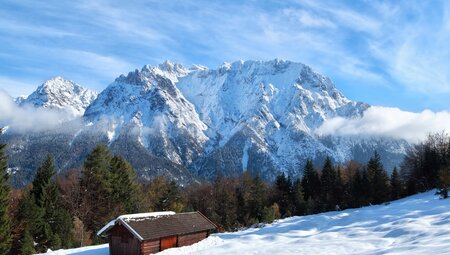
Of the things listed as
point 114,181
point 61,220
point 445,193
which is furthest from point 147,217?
point 445,193

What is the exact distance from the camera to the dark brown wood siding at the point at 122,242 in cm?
4025

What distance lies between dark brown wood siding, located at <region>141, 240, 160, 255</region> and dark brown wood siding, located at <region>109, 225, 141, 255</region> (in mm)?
589

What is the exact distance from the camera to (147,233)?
4031 centimetres

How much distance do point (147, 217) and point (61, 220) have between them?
833 inches

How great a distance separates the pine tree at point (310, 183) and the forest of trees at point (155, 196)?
24 cm

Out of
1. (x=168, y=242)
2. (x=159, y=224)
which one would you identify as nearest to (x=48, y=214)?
(x=159, y=224)

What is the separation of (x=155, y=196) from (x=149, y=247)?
52179 millimetres

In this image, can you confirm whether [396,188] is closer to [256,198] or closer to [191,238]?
[256,198]

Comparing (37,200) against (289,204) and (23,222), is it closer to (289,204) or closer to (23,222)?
(23,222)

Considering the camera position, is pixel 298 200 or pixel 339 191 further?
pixel 339 191

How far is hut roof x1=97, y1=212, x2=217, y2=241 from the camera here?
40344mm

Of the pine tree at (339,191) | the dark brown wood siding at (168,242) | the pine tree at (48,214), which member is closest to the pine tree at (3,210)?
the pine tree at (48,214)

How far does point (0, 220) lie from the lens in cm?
4359

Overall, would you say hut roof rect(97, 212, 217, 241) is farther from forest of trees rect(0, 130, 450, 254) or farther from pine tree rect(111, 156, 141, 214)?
pine tree rect(111, 156, 141, 214)
